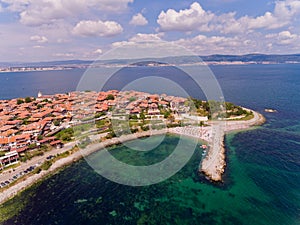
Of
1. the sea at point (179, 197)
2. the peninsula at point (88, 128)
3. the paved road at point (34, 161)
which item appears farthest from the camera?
the peninsula at point (88, 128)

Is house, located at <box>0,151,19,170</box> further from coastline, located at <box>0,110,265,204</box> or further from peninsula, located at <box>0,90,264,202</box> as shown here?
coastline, located at <box>0,110,265,204</box>

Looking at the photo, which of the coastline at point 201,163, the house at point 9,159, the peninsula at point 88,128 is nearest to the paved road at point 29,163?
the peninsula at point 88,128

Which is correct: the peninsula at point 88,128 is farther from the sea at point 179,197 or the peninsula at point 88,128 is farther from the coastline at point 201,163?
the sea at point 179,197

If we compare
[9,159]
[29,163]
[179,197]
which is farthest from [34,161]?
[179,197]

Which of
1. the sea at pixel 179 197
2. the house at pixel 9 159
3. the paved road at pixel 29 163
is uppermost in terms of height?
Answer: the house at pixel 9 159

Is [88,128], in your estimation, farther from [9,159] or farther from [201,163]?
[201,163]

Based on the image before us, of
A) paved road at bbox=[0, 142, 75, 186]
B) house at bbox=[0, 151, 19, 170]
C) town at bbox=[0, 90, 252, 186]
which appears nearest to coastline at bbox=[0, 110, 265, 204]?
town at bbox=[0, 90, 252, 186]

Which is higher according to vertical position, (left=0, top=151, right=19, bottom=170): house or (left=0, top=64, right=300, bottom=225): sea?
(left=0, top=151, right=19, bottom=170): house

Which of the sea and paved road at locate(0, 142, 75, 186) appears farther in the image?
paved road at locate(0, 142, 75, 186)
